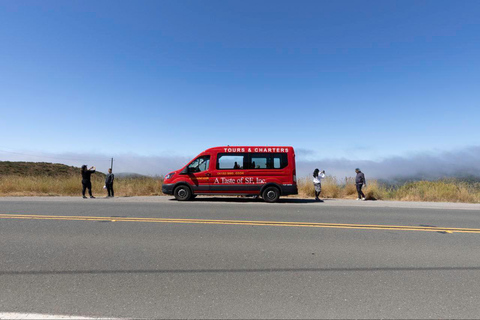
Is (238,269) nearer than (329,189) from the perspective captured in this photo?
Yes

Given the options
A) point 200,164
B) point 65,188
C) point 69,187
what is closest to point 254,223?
point 200,164

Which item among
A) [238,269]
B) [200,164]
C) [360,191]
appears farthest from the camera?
[360,191]

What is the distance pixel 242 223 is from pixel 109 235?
311cm

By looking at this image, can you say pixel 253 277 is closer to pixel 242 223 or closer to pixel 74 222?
pixel 242 223

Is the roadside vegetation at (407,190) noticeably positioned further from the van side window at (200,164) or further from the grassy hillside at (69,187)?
the grassy hillside at (69,187)

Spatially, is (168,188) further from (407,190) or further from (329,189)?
(407,190)

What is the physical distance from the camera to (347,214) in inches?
349

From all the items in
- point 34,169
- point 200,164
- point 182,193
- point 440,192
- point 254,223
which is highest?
point 34,169

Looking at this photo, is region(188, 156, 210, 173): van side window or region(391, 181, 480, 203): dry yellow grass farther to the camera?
region(391, 181, 480, 203): dry yellow grass

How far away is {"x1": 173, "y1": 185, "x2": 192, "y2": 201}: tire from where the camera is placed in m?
12.4

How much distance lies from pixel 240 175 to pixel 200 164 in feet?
6.18

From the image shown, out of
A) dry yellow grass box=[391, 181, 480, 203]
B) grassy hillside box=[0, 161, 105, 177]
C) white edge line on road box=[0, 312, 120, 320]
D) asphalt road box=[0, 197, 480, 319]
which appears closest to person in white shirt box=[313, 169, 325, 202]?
dry yellow grass box=[391, 181, 480, 203]

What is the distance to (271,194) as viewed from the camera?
12266mm

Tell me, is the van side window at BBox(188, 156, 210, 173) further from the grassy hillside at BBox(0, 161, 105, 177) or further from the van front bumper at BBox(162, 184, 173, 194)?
the grassy hillside at BBox(0, 161, 105, 177)
